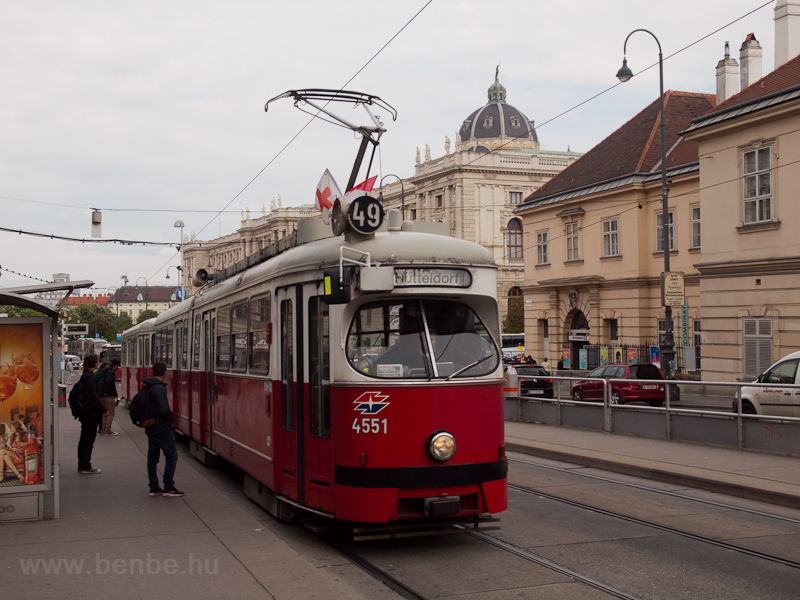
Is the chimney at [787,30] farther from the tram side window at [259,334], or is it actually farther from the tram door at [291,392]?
the tram door at [291,392]

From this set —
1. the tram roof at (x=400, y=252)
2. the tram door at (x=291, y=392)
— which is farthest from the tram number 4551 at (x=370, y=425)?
the tram roof at (x=400, y=252)

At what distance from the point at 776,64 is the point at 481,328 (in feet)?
94.5

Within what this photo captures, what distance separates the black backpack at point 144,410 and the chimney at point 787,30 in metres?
28.8

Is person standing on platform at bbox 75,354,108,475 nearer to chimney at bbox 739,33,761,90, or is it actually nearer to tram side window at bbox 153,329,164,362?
tram side window at bbox 153,329,164,362

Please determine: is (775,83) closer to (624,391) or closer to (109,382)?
(624,391)

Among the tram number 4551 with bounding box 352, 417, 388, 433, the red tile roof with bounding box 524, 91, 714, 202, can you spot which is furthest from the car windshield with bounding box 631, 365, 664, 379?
the tram number 4551 with bounding box 352, 417, 388, 433

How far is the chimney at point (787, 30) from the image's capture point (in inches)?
1230

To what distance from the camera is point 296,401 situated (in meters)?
8.18

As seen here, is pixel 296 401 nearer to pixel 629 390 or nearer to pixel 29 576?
pixel 29 576

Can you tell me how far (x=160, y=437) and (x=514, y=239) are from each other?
239 ft

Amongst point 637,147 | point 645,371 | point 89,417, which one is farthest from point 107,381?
point 637,147

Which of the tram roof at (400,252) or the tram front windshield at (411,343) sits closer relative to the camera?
the tram front windshield at (411,343)

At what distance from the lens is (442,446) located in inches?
286

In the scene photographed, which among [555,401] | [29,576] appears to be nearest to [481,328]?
[29,576]
